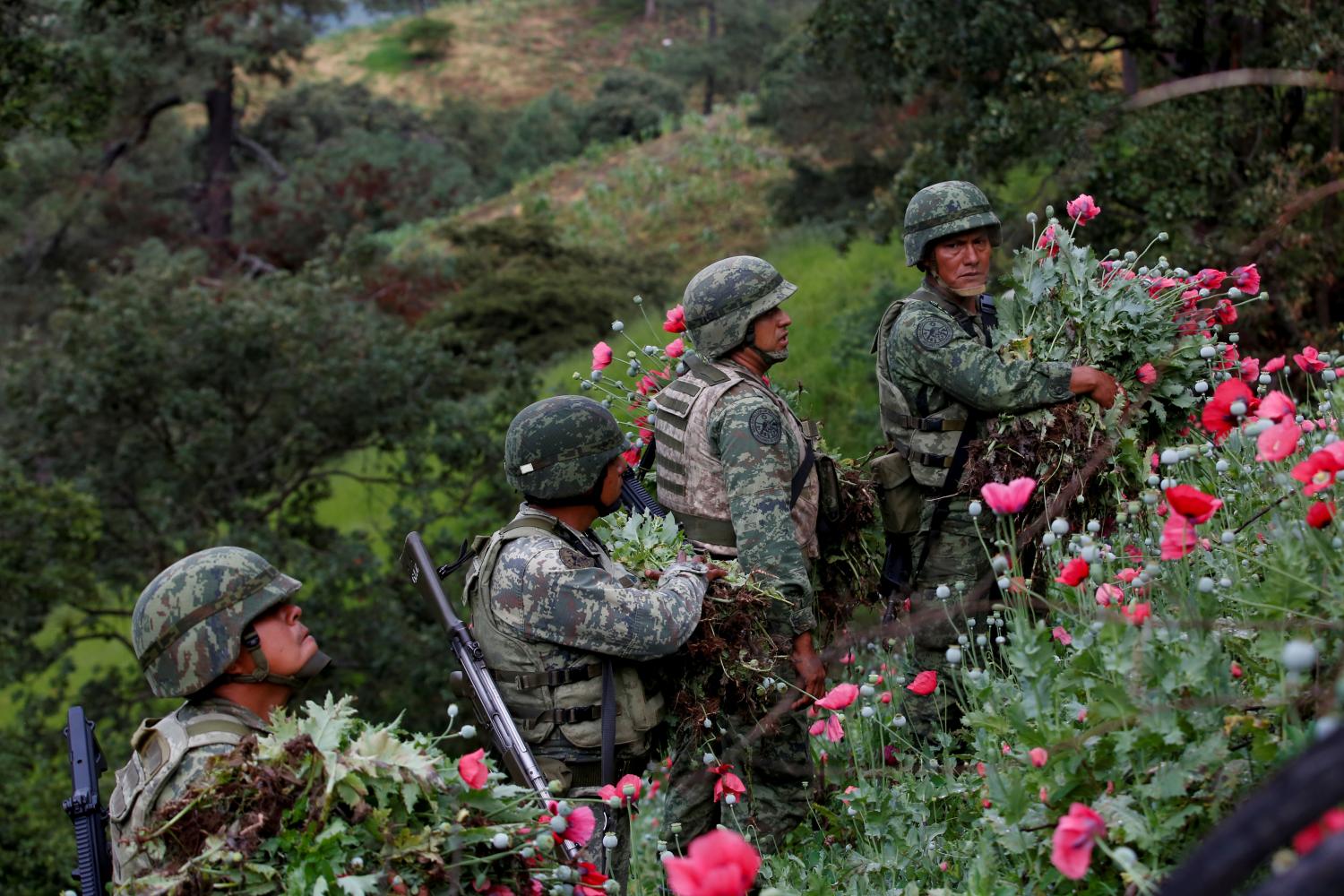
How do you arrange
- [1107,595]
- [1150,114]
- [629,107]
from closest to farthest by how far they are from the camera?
[1107,595]
[1150,114]
[629,107]

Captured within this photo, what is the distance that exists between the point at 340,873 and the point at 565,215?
117ft

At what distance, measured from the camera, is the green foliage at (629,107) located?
4744 cm

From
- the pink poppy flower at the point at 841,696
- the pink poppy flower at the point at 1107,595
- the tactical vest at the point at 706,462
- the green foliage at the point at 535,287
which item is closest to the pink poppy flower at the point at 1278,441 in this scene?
the pink poppy flower at the point at 1107,595

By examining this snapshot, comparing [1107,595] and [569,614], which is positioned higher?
[1107,595]

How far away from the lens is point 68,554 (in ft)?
48.4

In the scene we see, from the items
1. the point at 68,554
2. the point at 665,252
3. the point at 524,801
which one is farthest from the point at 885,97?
the point at 665,252

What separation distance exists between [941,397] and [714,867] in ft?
11.3

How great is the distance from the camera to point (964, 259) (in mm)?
5469

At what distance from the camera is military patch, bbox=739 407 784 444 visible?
4.88 meters

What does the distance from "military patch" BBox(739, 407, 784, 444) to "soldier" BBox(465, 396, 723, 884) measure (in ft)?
1.90

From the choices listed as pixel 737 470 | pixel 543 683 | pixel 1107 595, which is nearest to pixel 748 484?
pixel 737 470

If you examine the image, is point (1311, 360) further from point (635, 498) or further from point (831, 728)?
point (635, 498)

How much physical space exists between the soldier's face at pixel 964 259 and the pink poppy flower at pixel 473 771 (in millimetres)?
3077

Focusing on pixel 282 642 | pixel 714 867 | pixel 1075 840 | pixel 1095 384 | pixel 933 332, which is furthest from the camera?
pixel 933 332
